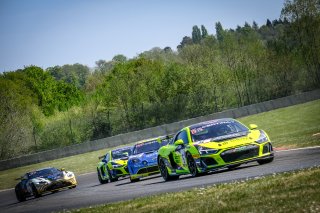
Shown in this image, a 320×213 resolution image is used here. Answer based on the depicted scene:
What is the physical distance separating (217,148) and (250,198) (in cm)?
579

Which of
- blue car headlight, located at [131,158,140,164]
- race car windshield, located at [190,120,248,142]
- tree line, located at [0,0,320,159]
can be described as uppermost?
tree line, located at [0,0,320,159]

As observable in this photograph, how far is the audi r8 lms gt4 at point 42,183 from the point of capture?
22219 millimetres

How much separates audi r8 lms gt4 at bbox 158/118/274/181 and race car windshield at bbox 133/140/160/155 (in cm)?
415

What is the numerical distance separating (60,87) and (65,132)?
62.2 m

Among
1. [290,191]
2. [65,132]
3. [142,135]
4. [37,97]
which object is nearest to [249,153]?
[290,191]

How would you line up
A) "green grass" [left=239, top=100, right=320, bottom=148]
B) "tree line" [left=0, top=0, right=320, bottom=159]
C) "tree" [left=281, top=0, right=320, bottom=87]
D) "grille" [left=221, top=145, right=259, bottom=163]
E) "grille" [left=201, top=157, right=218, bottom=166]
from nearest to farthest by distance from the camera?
"grille" [left=221, top=145, right=259, bottom=163] → "grille" [left=201, top=157, right=218, bottom=166] → "green grass" [left=239, top=100, right=320, bottom=148] → "tree line" [left=0, top=0, right=320, bottom=159] → "tree" [left=281, top=0, right=320, bottom=87]

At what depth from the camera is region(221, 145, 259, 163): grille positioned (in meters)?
13.8

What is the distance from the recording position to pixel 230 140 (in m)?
14.0

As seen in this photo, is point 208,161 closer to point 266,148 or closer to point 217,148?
point 217,148

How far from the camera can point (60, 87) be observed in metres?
109

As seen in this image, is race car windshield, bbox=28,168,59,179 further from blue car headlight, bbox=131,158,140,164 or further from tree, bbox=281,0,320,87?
tree, bbox=281,0,320,87

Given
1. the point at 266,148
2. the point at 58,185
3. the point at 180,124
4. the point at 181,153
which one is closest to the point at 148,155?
the point at 181,153

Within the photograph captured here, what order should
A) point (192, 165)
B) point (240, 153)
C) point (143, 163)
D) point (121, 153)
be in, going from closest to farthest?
point (240, 153) → point (192, 165) → point (143, 163) → point (121, 153)

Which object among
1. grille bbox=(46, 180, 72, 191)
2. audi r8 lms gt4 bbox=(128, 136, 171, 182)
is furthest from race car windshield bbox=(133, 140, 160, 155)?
grille bbox=(46, 180, 72, 191)
